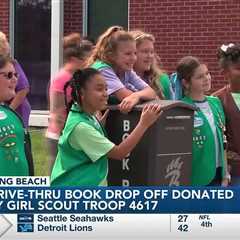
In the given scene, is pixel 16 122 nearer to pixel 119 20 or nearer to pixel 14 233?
pixel 14 233

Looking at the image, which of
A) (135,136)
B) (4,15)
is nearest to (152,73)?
(135,136)

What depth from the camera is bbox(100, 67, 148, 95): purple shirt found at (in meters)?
4.38

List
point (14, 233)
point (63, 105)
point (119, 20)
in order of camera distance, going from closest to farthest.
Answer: point (14, 233) < point (63, 105) < point (119, 20)

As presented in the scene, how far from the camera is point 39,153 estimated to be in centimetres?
986

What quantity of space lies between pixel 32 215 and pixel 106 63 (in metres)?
1.46

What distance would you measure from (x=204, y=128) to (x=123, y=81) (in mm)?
603

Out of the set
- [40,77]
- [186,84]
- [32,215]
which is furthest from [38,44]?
[32,215]

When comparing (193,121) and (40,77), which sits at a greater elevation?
(193,121)

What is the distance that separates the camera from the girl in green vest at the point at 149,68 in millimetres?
4902

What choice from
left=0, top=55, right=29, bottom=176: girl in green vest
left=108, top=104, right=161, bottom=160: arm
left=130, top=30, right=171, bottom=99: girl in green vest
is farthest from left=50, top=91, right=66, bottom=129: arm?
left=108, top=104, right=161, bottom=160: arm

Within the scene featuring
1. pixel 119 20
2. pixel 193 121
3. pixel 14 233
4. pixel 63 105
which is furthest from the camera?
pixel 119 20

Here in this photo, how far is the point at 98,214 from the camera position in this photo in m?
3.31

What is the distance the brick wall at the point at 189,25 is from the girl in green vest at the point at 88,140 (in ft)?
27.0

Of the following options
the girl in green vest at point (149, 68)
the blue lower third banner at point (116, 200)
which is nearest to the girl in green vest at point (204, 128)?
the girl in green vest at point (149, 68)
